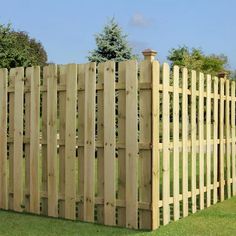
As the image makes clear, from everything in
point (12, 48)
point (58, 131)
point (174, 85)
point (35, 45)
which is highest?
point (35, 45)

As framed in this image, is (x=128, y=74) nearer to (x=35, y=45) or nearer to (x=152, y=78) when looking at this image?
(x=152, y=78)

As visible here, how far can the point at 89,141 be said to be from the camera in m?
6.00

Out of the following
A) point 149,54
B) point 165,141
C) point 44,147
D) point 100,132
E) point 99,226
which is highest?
point 149,54

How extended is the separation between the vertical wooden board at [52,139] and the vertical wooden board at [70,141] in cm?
21

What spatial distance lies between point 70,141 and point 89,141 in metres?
0.32

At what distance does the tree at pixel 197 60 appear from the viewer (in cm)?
3653

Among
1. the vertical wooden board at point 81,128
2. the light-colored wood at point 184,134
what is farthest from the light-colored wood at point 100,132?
the light-colored wood at point 184,134

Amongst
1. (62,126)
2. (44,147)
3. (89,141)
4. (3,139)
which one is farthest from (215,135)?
(3,139)

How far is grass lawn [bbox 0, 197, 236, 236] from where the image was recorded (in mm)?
5477

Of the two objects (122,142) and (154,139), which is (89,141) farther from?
(154,139)

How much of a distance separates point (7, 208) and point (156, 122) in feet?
9.16

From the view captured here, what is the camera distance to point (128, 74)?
5.65 meters

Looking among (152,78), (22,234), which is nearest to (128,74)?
(152,78)

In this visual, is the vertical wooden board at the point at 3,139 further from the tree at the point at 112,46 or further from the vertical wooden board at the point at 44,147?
the tree at the point at 112,46
